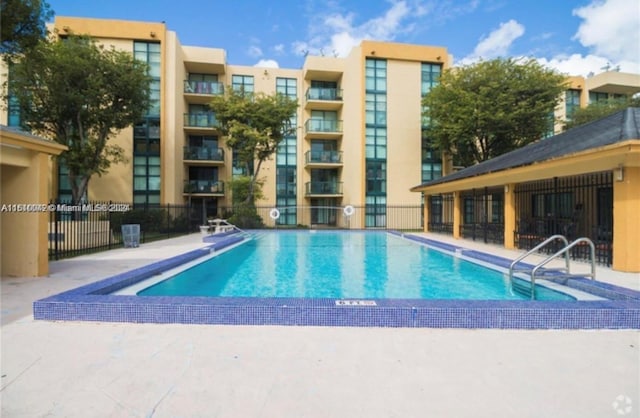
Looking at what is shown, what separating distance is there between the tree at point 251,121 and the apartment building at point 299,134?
1.65 meters

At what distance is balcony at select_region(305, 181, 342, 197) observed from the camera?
80.7 feet

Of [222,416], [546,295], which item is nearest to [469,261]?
[546,295]

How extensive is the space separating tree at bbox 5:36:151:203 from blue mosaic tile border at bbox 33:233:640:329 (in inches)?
642

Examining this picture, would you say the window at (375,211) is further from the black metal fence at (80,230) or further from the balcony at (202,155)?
the black metal fence at (80,230)

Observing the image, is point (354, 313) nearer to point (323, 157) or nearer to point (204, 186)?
point (323, 157)

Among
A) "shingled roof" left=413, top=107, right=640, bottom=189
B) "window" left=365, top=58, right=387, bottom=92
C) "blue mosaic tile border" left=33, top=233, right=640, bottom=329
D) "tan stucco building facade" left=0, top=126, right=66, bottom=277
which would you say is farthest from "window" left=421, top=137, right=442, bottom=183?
"tan stucco building facade" left=0, top=126, right=66, bottom=277

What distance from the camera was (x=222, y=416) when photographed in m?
2.30

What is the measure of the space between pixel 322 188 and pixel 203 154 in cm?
882

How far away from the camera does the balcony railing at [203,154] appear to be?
2322cm

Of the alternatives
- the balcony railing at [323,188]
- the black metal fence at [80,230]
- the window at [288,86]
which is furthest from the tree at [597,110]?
the black metal fence at [80,230]

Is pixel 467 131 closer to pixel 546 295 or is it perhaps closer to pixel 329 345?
pixel 546 295

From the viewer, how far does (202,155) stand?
76.4ft

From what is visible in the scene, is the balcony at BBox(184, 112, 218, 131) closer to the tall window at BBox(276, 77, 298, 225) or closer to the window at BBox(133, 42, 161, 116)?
the window at BBox(133, 42, 161, 116)

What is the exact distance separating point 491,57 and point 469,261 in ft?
63.6
